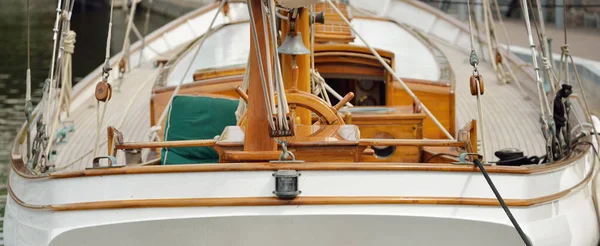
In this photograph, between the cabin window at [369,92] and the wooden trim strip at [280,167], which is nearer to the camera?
the wooden trim strip at [280,167]

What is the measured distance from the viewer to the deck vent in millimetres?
4730

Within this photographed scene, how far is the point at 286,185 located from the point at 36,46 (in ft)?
56.0

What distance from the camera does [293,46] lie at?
238 inches

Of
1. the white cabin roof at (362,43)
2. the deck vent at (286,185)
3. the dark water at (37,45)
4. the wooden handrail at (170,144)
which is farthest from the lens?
the dark water at (37,45)

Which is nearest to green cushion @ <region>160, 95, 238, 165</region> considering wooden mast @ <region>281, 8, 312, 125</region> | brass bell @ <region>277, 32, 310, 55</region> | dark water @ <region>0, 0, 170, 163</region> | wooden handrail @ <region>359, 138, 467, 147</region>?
wooden mast @ <region>281, 8, 312, 125</region>

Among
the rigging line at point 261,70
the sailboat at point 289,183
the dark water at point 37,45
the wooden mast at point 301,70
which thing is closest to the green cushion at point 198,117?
the sailboat at point 289,183

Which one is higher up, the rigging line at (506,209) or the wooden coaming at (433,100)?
the wooden coaming at (433,100)

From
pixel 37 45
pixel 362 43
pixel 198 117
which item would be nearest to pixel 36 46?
pixel 37 45

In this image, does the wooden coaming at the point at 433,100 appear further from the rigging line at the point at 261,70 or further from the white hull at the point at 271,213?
the rigging line at the point at 261,70

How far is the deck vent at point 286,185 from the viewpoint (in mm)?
4730

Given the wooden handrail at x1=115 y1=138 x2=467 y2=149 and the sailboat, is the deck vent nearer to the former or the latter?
the sailboat

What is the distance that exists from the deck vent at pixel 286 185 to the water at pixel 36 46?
444 cm

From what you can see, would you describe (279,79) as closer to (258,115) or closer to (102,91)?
(258,115)

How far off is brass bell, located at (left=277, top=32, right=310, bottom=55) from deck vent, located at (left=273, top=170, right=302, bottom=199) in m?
1.39
